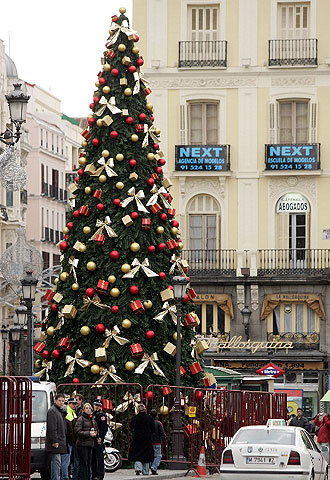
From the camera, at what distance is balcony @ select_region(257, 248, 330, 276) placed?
54.4 m

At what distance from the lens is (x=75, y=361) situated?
1103 inches

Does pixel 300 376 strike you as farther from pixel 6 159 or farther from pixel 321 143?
pixel 6 159

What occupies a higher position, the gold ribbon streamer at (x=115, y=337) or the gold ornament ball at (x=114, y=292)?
the gold ornament ball at (x=114, y=292)

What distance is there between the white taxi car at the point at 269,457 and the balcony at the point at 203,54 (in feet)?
111

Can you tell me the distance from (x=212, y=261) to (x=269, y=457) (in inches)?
1286

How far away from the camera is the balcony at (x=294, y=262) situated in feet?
179

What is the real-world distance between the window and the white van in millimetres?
30298

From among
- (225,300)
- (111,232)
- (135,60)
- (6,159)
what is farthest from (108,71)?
(225,300)

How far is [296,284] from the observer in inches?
2146

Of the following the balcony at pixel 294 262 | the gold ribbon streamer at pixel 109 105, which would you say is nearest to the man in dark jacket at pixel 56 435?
the gold ribbon streamer at pixel 109 105

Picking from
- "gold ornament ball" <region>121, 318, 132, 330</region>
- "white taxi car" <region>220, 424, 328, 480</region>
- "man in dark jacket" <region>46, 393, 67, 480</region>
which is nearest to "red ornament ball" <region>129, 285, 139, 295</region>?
"gold ornament ball" <region>121, 318, 132, 330</region>

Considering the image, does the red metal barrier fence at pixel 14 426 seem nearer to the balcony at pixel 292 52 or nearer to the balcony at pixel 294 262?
the balcony at pixel 294 262

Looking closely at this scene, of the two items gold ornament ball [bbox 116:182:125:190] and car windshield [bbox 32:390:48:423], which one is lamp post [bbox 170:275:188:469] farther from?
car windshield [bbox 32:390:48:423]

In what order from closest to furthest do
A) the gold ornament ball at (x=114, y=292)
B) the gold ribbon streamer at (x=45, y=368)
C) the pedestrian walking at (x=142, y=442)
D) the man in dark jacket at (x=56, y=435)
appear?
the man in dark jacket at (x=56, y=435) → the pedestrian walking at (x=142, y=442) → the gold ornament ball at (x=114, y=292) → the gold ribbon streamer at (x=45, y=368)
